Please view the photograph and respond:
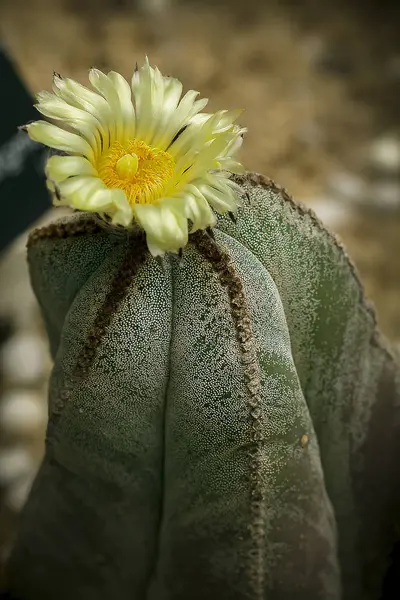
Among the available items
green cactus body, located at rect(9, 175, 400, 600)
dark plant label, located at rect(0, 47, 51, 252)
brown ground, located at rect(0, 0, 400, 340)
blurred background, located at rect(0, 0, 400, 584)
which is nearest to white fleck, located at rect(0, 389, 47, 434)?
blurred background, located at rect(0, 0, 400, 584)

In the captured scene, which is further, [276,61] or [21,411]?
[276,61]

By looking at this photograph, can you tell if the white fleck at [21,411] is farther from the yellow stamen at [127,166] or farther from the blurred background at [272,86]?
the yellow stamen at [127,166]

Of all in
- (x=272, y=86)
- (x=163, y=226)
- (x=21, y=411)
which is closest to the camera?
(x=163, y=226)

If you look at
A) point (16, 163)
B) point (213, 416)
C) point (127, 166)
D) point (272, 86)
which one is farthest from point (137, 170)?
point (272, 86)

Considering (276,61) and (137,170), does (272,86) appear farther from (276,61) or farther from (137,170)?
(137,170)

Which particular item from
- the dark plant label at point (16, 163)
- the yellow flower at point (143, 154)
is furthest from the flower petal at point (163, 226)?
the dark plant label at point (16, 163)

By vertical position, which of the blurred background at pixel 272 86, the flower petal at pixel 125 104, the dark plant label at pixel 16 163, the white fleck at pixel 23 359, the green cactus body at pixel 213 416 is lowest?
the green cactus body at pixel 213 416
